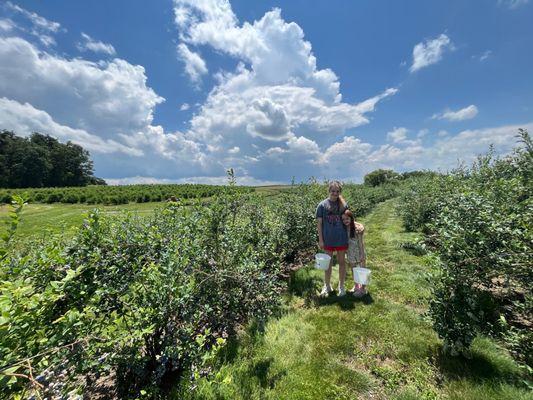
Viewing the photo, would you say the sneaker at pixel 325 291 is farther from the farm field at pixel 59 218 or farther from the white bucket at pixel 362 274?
the farm field at pixel 59 218

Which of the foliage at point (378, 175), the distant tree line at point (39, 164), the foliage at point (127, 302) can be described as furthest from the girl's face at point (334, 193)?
the distant tree line at point (39, 164)

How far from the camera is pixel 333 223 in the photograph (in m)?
4.88

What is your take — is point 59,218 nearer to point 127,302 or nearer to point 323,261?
point 127,302

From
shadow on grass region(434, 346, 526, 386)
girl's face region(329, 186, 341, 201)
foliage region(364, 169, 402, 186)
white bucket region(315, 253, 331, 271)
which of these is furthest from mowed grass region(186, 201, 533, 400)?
foliage region(364, 169, 402, 186)

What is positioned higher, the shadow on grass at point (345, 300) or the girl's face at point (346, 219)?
the girl's face at point (346, 219)

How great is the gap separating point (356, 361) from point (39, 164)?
76372 mm

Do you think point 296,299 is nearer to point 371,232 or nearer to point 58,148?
point 371,232

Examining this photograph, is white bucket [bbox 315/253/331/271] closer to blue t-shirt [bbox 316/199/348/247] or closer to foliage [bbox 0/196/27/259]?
blue t-shirt [bbox 316/199/348/247]

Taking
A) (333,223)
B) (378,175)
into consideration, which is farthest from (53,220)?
(378,175)

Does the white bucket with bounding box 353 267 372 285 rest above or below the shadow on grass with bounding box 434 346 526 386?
above

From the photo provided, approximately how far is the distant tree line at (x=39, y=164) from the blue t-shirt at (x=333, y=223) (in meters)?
73.9

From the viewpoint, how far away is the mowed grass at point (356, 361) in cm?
271

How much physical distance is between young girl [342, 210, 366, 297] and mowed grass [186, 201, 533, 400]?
313 millimetres

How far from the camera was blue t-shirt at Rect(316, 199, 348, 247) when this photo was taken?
484 cm
